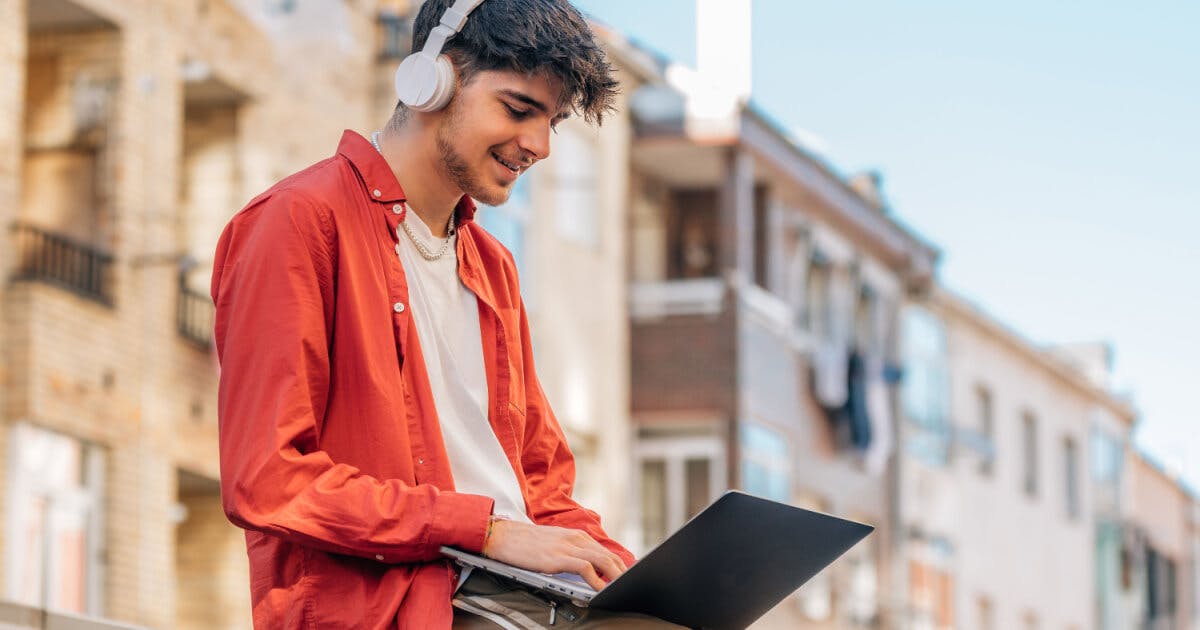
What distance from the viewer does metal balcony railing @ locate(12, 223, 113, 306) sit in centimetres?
1492

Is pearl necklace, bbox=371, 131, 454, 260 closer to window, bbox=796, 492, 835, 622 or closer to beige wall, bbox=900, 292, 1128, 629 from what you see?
window, bbox=796, 492, 835, 622

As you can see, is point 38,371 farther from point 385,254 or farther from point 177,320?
point 385,254

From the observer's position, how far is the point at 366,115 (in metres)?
19.8

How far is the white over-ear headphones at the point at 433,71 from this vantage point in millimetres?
3461

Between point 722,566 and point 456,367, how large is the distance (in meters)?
0.57

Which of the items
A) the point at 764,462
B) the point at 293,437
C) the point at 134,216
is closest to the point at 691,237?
Answer: the point at 764,462

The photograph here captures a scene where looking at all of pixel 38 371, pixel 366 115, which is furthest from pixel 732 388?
pixel 38 371

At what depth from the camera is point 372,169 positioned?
356cm

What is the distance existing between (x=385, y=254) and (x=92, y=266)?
→ 12.8 meters

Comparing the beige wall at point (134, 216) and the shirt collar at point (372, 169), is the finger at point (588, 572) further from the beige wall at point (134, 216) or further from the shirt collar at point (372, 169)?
the beige wall at point (134, 216)

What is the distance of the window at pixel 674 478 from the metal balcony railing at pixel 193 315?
9.84 m

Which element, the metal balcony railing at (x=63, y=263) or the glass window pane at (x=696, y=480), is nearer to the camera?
the metal balcony railing at (x=63, y=263)

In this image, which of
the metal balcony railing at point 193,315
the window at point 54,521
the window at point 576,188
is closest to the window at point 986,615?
the window at point 576,188

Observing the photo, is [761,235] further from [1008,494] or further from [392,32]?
[1008,494]
